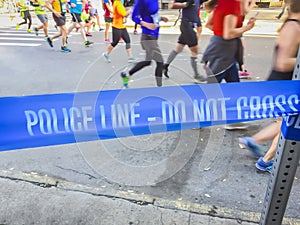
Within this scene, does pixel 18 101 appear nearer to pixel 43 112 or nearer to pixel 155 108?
pixel 43 112

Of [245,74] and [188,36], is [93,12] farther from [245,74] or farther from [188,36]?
[188,36]

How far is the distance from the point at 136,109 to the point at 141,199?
4.12 feet

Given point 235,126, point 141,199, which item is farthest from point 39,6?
point 141,199

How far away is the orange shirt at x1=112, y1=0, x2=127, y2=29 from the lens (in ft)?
18.6

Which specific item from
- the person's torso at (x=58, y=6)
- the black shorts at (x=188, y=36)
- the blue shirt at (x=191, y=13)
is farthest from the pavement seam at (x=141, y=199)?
the person's torso at (x=58, y=6)

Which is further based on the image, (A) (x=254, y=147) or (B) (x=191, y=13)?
(B) (x=191, y=13)

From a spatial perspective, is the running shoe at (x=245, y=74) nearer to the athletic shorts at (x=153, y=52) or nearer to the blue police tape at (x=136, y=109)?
the athletic shorts at (x=153, y=52)

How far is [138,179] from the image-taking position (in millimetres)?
2635

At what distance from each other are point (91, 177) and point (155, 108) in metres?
1.63

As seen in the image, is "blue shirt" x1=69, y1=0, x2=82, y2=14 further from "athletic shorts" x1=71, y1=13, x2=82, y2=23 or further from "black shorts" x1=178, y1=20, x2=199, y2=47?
"black shorts" x1=178, y1=20, x2=199, y2=47

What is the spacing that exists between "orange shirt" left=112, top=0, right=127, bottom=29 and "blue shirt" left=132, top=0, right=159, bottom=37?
7.41ft

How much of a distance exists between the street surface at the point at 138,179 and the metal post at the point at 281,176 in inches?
22.7

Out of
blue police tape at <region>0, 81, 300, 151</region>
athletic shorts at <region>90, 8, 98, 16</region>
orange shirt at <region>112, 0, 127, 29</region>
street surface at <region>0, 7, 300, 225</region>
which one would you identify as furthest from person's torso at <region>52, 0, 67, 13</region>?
blue police tape at <region>0, 81, 300, 151</region>

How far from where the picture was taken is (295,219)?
6.99 feet
